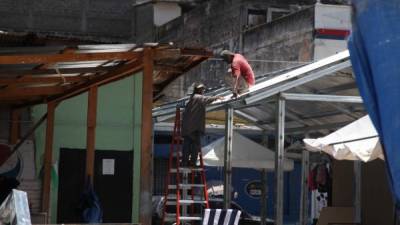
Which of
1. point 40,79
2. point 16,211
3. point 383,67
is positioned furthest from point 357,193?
point 383,67

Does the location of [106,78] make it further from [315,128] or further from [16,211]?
[315,128]

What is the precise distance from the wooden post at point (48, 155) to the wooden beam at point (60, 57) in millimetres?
4668

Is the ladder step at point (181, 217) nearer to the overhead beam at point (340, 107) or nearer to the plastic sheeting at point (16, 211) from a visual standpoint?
the overhead beam at point (340, 107)

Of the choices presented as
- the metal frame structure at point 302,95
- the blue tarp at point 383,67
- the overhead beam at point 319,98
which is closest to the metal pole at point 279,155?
the metal frame structure at point 302,95

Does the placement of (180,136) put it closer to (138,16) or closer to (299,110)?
(299,110)

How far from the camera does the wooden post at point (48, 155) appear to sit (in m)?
14.7

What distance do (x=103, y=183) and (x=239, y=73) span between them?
10.6 feet

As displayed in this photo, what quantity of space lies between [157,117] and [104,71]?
5.95m

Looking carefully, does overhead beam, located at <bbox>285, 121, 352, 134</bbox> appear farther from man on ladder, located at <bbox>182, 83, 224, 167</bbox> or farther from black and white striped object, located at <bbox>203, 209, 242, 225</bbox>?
black and white striped object, located at <bbox>203, 209, 242, 225</bbox>

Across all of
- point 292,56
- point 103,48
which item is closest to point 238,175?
point 292,56

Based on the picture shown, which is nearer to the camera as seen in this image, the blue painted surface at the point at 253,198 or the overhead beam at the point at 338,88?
the overhead beam at the point at 338,88

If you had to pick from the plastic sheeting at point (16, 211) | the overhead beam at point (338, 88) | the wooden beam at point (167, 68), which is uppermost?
the overhead beam at point (338, 88)

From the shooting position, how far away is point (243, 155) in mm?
17484

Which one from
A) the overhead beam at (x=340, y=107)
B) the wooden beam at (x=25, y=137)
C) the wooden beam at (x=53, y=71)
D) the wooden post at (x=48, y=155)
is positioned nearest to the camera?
the wooden beam at (x=53, y=71)
